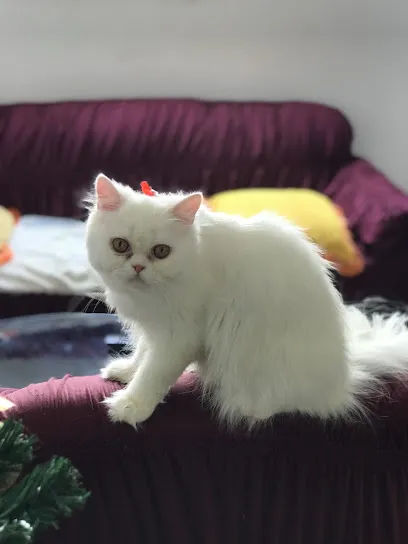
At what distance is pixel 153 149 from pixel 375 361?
5.17 feet

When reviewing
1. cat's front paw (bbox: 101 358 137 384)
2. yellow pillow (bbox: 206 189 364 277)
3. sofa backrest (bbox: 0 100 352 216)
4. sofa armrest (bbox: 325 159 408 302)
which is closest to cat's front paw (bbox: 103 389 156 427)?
cat's front paw (bbox: 101 358 137 384)

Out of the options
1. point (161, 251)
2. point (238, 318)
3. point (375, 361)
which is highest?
point (161, 251)

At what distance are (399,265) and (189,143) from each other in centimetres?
99

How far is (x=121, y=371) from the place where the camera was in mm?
1153

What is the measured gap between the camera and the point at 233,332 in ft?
3.38

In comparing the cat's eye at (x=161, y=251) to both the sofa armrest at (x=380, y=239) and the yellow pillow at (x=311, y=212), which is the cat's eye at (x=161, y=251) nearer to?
the yellow pillow at (x=311, y=212)

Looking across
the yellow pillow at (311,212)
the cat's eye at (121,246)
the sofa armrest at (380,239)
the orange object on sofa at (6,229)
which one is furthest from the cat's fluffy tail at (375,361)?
the orange object on sofa at (6,229)

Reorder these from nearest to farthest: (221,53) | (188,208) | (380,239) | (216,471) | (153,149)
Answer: (188,208)
(216,471)
(380,239)
(153,149)
(221,53)

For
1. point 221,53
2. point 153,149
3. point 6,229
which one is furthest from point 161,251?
point 221,53

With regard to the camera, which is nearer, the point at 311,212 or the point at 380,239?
the point at 380,239

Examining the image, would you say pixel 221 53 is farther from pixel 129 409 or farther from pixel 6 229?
pixel 129 409

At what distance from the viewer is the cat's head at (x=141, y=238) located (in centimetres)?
95

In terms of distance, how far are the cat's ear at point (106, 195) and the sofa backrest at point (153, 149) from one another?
4.98 ft

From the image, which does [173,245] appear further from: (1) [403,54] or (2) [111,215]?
(1) [403,54]
